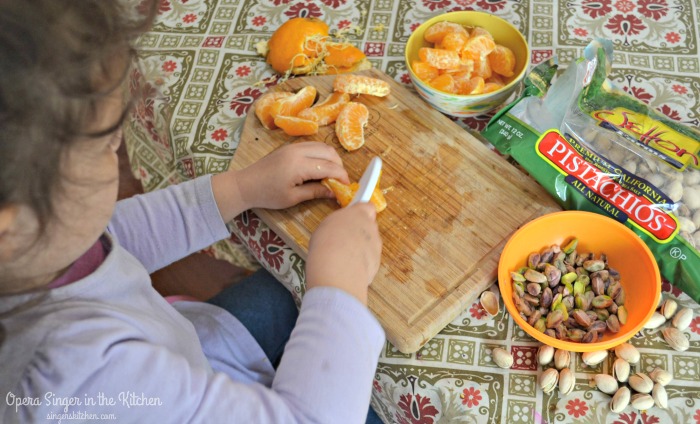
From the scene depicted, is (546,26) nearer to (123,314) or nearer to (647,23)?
(647,23)

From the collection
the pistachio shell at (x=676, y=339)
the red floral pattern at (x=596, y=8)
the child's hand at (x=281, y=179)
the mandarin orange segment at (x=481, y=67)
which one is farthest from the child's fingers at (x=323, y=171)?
the red floral pattern at (x=596, y=8)

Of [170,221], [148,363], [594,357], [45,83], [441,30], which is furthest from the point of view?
[441,30]

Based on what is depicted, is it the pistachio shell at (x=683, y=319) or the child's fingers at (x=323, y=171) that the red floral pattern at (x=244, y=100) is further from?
the pistachio shell at (x=683, y=319)

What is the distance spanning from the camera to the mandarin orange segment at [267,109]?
3.75 feet

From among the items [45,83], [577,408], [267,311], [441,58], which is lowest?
[267,311]

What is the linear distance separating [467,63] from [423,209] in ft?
1.04

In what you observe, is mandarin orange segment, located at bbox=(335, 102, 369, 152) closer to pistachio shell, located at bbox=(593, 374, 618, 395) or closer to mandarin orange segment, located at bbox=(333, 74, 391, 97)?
mandarin orange segment, located at bbox=(333, 74, 391, 97)

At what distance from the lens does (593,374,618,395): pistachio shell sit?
80 cm

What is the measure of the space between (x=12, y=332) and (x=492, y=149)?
811mm

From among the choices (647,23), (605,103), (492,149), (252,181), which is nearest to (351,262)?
(252,181)

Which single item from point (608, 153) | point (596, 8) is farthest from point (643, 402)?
point (596, 8)

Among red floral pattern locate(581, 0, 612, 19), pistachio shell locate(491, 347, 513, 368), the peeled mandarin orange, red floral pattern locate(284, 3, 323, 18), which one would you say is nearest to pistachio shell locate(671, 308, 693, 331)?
pistachio shell locate(491, 347, 513, 368)

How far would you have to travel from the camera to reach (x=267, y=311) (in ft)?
3.74

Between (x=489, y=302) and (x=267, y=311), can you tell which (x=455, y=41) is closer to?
(x=489, y=302)
